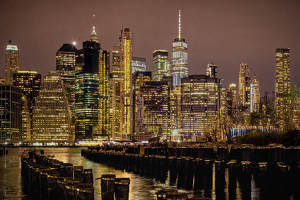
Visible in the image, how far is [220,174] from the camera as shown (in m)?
27.5

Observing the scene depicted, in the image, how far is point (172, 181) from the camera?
31672 mm

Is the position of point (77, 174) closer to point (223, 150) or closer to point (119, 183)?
point (119, 183)

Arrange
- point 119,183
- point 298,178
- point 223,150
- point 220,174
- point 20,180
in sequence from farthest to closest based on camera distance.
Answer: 1. point 223,150
2. point 20,180
3. point 298,178
4. point 220,174
5. point 119,183

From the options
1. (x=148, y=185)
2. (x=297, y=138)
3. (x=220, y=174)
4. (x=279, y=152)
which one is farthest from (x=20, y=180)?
(x=297, y=138)

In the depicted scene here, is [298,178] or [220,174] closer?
[220,174]

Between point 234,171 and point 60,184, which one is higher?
point 60,184

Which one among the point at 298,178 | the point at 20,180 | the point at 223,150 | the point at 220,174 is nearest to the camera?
the point at 220,174

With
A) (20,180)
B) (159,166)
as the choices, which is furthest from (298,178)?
(20,180)

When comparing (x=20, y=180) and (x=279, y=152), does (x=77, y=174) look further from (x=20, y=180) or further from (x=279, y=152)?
(x=279, y=152)

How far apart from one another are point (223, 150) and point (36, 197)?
24070 millimetres

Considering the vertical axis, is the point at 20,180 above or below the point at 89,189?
below

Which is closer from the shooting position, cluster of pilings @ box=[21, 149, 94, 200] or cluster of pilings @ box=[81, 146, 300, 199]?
cluster of pilings @ box=[21, 149, 94, 200]

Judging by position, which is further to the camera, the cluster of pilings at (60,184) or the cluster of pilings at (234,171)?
the cluster of pilings at (234,171)

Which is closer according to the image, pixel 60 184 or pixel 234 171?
pixel 60 184
